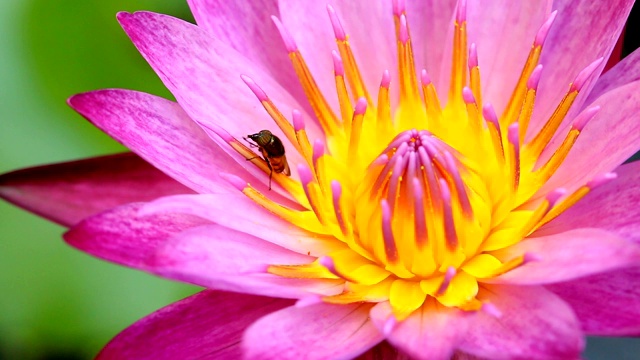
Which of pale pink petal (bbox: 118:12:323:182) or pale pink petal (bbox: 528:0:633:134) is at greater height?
pale pink petal (bbox: 528:0:633:134)

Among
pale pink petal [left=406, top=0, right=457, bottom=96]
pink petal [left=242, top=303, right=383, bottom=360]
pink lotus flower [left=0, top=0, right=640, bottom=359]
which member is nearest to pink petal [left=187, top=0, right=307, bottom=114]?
pink lotus flower [left=0, top=0, right=640, bottom=359]

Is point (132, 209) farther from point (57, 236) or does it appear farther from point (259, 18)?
point (57, 236)

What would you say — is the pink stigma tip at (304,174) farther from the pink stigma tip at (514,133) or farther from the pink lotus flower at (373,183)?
the pink stigma tip at (514,133)

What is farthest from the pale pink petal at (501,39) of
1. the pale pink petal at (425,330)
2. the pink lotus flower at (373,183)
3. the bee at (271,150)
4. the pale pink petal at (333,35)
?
the pale pink petal at (425,330)

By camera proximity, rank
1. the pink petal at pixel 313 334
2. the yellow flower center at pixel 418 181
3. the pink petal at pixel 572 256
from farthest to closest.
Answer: the yellow flower center at pixel 418 181
the pink petal at pixel 313 334
the pink petal at pixel 572 256

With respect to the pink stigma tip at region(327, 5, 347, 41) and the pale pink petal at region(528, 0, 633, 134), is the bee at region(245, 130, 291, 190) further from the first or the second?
the pale pink petal at region(528, 0, 633, 134)
